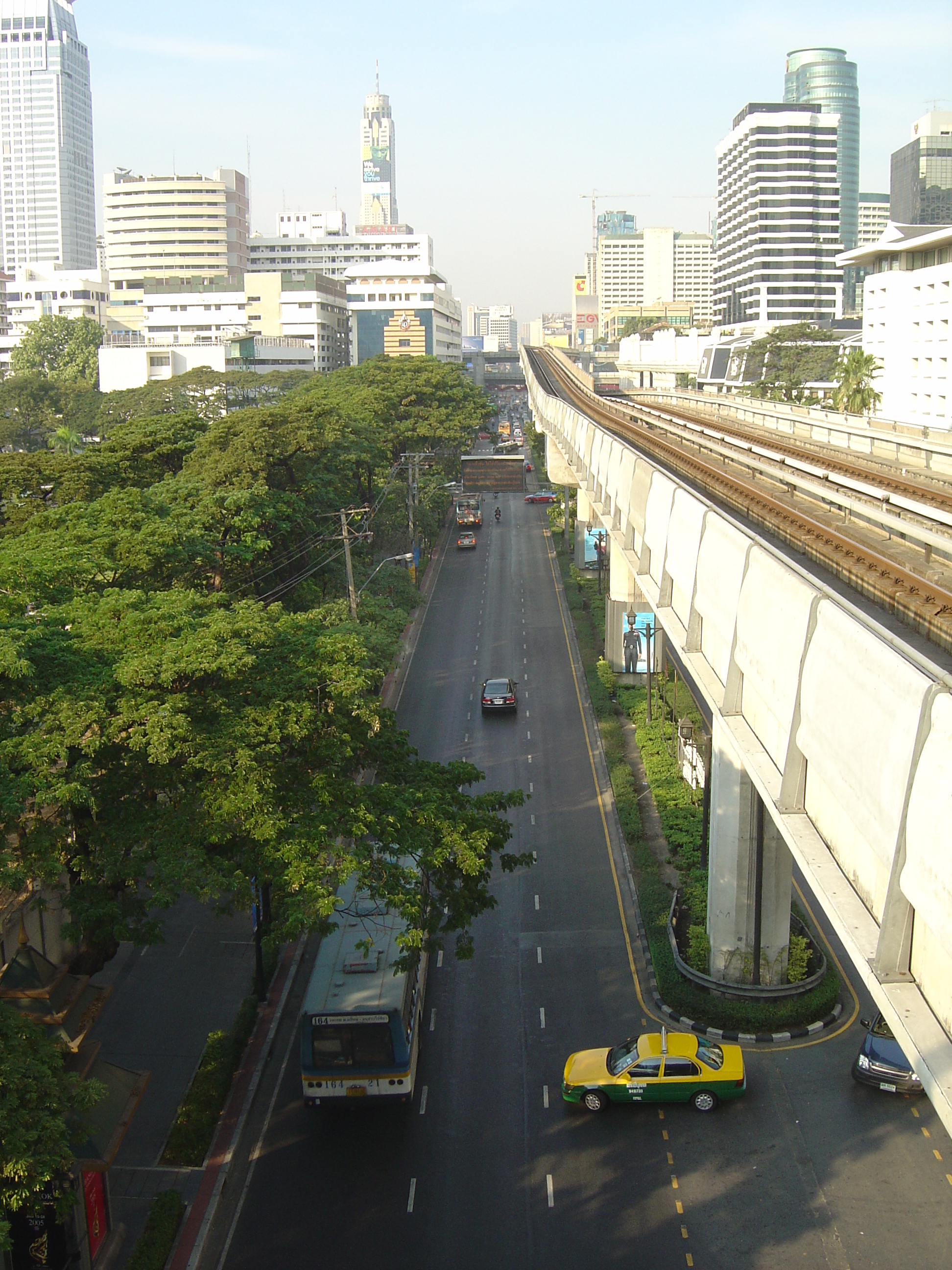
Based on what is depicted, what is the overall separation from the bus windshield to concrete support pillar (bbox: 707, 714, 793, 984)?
6.77 metres

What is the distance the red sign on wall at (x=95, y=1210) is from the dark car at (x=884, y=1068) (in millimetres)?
11235

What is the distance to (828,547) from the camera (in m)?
20.3

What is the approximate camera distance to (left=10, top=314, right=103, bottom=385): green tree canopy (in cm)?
13212

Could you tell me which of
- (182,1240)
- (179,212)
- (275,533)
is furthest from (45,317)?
(182,1240)

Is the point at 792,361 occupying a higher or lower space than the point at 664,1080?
higher

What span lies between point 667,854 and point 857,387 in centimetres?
4764

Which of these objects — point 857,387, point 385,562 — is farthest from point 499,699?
point 857,387

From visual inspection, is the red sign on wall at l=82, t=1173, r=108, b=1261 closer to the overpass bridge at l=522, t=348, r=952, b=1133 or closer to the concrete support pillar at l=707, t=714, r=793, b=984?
the overpass bridge at l=522, t=348, r=952, b=1133

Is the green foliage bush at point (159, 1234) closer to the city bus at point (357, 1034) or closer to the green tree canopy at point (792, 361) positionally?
the city bus at point (357, 1034)

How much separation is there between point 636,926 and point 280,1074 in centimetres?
808

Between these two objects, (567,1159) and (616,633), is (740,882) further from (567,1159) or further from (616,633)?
(616,633)

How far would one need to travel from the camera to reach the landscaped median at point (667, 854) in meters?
20.0

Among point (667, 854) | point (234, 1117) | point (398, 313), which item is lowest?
point (234, 1117)

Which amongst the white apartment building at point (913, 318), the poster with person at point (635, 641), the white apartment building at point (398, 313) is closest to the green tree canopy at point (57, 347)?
the white apartment building at point (398, 313)
